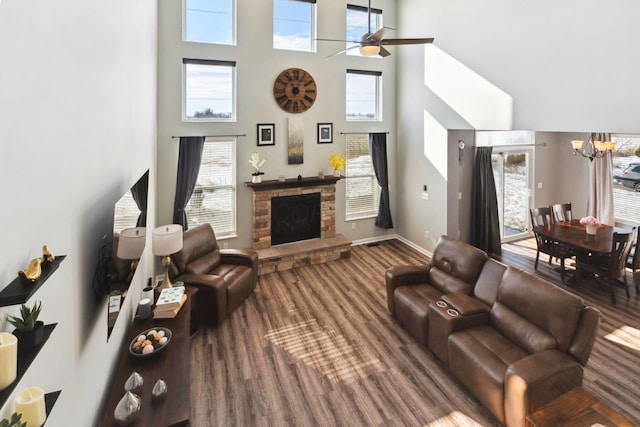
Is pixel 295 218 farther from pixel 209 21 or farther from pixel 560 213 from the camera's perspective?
pixel 560 213

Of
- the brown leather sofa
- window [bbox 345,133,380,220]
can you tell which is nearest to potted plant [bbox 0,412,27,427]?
the brown leather sofa

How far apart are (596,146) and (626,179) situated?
229 cm

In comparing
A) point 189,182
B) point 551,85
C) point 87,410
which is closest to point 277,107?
point 189,182

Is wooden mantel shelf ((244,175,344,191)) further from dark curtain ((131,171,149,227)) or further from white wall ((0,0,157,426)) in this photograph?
white wall ((0,0,157,426))

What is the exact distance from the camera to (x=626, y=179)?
286 inches

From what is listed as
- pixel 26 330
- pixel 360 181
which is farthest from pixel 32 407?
pixel 360 181

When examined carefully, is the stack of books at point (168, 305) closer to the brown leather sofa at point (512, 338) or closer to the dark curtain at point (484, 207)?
the brown leather sofa at point (512, 338)

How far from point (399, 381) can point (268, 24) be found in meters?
6.35

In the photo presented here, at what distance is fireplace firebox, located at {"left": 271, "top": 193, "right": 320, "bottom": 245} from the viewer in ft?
23.4

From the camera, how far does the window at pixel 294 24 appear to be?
6855 mm

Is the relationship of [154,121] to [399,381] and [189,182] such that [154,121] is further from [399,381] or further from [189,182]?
[399,381]

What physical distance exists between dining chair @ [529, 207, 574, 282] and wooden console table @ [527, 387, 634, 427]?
4058 millimetres

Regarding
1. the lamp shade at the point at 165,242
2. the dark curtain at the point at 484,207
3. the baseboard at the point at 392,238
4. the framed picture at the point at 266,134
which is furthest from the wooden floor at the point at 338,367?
the framed picture at the point at 266,134

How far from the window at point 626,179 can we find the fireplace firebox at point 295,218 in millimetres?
6266
